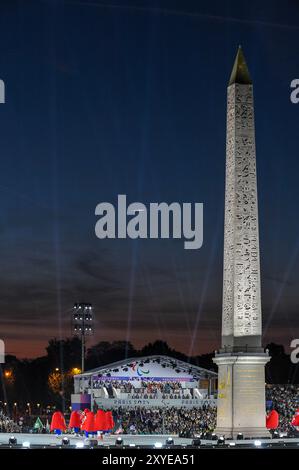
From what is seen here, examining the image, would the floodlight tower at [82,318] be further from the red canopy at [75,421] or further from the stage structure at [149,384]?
the red canopy at [75,421]

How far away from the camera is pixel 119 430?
62.1m

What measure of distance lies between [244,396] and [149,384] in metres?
23.7

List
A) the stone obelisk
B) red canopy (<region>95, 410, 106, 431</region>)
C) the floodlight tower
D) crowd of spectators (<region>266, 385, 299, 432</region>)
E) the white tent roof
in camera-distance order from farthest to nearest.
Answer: the white tent roof
the floodlight tower
crowd of spectators (<region>266, 385, 299, 432</region>)
the stone obelisk
red canopy (<region>95, 410, 106, 431</region>)

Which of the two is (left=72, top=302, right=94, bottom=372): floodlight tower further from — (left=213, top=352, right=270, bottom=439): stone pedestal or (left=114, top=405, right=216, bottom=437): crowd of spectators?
(left=213, top=352, right=270, bottom=439): stone pedestal

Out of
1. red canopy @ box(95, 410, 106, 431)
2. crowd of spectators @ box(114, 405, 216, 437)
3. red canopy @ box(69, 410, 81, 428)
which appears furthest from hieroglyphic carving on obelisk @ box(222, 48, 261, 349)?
red canopy @ box(69, 410, 81, 428)

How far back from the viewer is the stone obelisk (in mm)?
53531

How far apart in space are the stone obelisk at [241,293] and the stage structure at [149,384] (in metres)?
18.7

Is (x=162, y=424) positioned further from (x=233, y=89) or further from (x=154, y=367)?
(x=233, y=89)

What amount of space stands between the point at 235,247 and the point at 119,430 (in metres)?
14.1

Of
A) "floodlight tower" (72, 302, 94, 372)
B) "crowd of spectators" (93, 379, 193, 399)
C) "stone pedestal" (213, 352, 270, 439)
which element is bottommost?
"stone pedestal" (213, 352, 270, 439)

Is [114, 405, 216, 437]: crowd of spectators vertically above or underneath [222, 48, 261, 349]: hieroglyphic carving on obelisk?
underneath

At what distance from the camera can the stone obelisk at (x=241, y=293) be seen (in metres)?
53.5

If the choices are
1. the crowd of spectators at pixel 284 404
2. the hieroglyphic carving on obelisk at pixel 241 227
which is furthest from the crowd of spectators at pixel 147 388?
the hieroglyphic carving on obelisk at pixel 241 227
